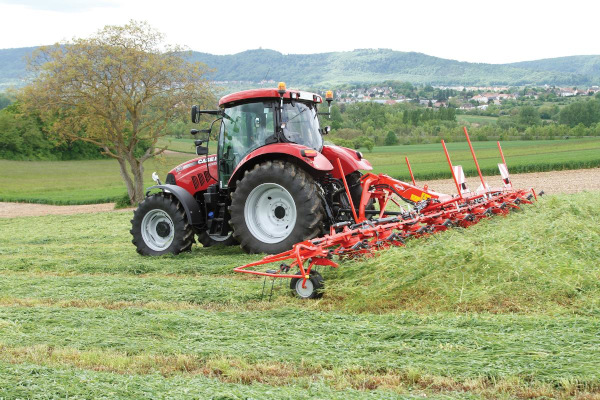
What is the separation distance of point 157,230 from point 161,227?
0.09 m

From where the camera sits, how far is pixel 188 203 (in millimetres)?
9188

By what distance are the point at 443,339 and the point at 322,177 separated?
4657mm

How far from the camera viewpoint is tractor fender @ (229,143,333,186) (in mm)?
8219

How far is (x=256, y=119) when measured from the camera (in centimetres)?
894

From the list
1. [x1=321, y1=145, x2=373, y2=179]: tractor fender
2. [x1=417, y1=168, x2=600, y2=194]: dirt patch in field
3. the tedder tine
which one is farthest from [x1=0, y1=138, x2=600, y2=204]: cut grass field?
the tedder tine

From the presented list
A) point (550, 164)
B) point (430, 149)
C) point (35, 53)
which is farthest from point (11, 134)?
point (550, 164)

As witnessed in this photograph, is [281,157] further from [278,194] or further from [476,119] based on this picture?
[476,119]

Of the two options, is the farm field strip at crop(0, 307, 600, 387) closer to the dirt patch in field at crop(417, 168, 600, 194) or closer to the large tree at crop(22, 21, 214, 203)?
the dirt patch in field at crop(417, 168, 600, 194)

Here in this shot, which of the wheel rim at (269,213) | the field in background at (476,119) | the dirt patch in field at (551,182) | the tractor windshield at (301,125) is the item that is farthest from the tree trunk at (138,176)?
the field in background at (476,119)

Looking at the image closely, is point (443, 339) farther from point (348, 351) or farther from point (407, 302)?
point (407, 302)

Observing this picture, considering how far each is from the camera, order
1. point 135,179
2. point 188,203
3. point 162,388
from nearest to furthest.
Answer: point 162,388
point 188,203
point 135,179

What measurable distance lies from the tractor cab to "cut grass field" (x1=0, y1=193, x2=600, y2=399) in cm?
194

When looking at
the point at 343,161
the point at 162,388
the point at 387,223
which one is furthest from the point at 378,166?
the point at 162,388

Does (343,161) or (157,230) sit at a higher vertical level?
(343,161)
